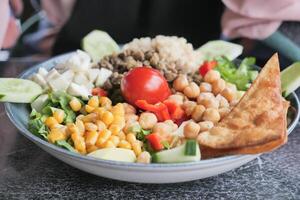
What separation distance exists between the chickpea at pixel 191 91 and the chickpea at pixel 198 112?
9cm

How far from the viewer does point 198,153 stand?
37.3 inches

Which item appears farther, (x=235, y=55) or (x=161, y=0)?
(x=161, y=0)

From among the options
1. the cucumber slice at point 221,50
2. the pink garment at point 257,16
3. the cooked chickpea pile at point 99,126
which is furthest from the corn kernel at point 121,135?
the pink garment at point 257,16

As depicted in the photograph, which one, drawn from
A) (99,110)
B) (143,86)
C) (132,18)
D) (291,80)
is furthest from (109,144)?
(132,18)

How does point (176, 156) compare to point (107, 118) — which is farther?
point (107, 118)

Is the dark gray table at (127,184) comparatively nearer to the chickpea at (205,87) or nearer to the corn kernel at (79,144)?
the corn kernel at (79,144)

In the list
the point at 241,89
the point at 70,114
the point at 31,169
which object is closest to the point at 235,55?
the point at 241,89

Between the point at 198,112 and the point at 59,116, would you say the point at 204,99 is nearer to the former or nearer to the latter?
the point at 198,112

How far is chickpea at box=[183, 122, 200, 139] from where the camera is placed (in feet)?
3.42

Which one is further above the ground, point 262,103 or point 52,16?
point 262,103

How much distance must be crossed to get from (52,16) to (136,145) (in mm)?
1076

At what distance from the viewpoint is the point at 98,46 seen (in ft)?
4.98

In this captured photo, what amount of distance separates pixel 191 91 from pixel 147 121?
0.17 meters

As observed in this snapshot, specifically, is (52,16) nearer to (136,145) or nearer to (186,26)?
(186,26)
